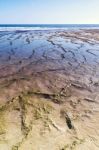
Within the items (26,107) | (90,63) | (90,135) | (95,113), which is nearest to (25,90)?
(26,107)

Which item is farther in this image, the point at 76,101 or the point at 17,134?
the point at 76,101

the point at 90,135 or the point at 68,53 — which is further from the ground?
the point at 90,135

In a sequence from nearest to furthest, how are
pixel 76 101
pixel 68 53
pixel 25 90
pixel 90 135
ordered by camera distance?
pixel 90 135, pixel 76 101, pixel 25 90, pixel 68 53

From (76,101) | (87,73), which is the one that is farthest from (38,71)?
(76,101)

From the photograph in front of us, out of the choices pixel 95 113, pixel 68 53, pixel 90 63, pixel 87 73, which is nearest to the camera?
pixel 95 113

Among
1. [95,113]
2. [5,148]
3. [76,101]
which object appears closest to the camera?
[5,148]

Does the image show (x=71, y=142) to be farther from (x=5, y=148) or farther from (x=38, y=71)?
(x=38, y=71)

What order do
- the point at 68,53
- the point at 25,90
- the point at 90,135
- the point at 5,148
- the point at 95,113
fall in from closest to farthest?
the point at 5,148 → the point at 90,135 → the point at 95,113 → the point at 25,90 → the point at 68,53

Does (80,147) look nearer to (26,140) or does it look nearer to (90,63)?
(26,140)

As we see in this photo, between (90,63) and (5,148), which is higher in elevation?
(5,148)
